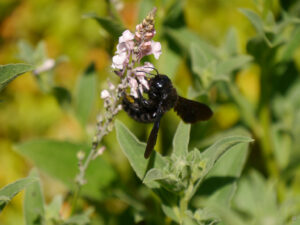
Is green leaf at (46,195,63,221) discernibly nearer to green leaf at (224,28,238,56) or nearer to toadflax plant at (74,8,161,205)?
toadflax plant at (74,8,161,205)

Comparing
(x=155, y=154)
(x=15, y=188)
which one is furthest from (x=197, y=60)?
(x=15, y=188)

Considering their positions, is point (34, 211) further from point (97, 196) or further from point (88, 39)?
point (88, 39)

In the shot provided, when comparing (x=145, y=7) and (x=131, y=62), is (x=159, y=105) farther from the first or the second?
(x=145, y=7)

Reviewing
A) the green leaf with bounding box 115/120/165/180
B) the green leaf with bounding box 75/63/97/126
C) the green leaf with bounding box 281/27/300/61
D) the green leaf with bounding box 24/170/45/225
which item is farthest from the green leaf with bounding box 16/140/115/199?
the green leaf with bounding box 281/27/300/61

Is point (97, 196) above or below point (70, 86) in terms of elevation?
below

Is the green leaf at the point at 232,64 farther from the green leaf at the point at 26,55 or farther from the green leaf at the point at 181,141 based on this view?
the green leaf at the point at 26,55

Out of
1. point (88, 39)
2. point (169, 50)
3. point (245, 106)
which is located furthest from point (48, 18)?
point (245, 106)

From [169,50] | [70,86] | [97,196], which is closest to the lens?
[97,196]
